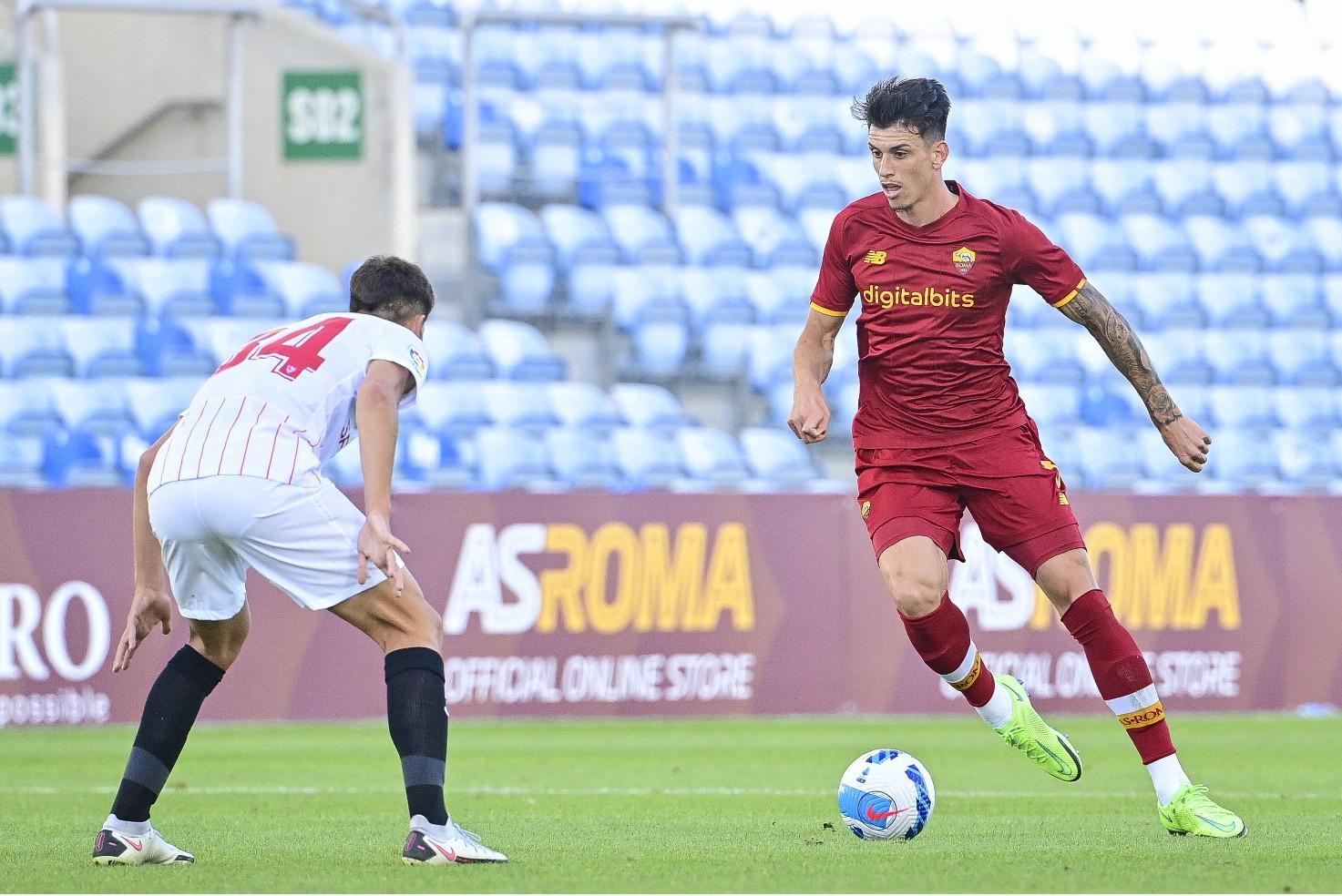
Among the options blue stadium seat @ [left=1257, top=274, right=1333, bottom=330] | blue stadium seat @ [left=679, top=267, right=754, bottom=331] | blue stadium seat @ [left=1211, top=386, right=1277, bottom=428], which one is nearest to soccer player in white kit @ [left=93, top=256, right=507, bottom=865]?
blue stadium seat @ [left=679, top=267, right=754, bottom=331]

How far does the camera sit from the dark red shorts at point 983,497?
229 inches

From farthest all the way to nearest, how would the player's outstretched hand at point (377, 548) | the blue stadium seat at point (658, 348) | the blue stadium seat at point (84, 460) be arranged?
the blue stadium seat at point (658, 348) → the blue stadium seat at point (84, 460) → the player's outstretched hand at point (377, 548)

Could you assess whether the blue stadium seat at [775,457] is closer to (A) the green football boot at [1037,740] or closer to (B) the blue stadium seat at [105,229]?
(B) the blue stadium seat at [105,229]

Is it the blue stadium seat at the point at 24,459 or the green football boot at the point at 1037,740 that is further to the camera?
the blue stadium seat at the point at 24,459

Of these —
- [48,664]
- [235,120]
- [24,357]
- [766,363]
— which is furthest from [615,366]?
[48,664]

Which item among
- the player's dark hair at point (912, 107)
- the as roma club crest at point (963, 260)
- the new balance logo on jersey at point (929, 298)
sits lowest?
the new balance logo on jersey at point (929, 298)

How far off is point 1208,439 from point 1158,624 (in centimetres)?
699

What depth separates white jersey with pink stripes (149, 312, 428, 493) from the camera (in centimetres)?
490

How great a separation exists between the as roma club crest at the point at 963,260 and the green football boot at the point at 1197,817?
1614mm

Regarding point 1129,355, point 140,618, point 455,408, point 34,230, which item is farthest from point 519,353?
point 140,618

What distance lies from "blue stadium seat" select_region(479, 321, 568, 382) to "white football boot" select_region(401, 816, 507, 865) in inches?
370

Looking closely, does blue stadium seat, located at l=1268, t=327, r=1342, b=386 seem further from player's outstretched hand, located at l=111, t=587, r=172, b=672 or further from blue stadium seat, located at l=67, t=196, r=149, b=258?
Answer: player's outstretched hand, located at l=111, t=587, r=172, b=672

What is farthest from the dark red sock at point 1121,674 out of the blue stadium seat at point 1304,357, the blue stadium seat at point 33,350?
the blue stadium seat at point 1304,357

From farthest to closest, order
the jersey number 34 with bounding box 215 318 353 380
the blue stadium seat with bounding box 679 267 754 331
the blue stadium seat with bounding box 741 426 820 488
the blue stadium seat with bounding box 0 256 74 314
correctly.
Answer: the blue stadium seat with bounding box 679 267 754 331, the blue stadium seat with bounding box 741 426 820 488, the blue stadium seat with bounding box 0 256 74 314, the jersey number 34 with bounding box 215 318 353 380
